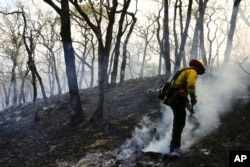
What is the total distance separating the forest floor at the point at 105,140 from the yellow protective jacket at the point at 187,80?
1466 mm

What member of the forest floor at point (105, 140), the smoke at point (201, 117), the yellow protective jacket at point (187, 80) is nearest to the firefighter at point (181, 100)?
the yellow protective jacket at point (187, 80)

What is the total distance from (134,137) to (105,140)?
92 centimetres

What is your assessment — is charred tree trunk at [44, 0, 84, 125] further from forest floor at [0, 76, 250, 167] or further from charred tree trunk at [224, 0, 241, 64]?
charred tree trunk at [224, 0, 241, 64]

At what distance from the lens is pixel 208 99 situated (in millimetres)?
12898

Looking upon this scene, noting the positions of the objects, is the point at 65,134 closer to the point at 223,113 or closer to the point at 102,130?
the point at 102,130

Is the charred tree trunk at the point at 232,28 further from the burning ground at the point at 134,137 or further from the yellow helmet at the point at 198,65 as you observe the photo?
the yellow helmet at the point at 198,65

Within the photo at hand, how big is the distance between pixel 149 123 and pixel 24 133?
627cm

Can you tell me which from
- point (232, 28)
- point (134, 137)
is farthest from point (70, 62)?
point (232, 28)

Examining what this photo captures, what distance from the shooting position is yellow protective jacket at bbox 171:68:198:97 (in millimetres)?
7266

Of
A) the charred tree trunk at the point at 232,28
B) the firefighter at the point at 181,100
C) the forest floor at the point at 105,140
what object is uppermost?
the charred tree trunk at the point at 232,28

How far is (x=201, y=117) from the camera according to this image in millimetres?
10609

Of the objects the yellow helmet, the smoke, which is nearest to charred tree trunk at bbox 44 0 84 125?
the smoke

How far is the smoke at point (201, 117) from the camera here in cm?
881

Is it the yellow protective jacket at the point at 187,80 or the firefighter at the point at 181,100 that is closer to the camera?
the yellow protective jacket at the point at 187,80
